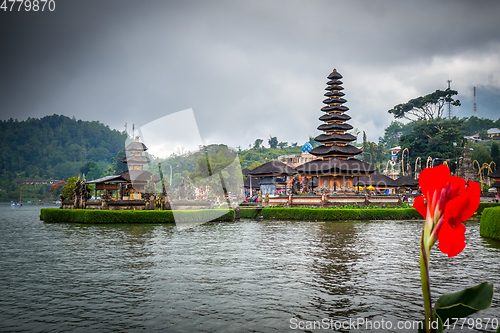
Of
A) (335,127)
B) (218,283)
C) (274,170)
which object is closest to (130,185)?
(274,170)

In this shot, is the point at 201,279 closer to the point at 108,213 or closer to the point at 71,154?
the point at 108,213

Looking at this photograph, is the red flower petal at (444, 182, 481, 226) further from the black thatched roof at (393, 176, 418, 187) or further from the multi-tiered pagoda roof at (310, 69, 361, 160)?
the black thatched roof at (393, 176, 418, 187)

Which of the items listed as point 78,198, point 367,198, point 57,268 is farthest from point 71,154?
point 57,268

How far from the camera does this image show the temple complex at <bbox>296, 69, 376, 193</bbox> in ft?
167

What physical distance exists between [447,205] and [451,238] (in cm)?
18

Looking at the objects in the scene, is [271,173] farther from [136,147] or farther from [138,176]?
[136,147]

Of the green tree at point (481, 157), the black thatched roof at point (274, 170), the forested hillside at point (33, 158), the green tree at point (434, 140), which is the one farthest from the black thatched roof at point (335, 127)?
the forested hillside at point (33, 158)

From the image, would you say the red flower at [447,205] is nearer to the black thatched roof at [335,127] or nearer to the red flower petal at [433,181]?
the red flower petal at [433,181]

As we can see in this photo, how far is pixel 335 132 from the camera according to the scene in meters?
56.1

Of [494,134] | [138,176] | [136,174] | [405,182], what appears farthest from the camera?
[494,134]

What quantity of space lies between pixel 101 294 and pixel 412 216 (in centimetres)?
3486

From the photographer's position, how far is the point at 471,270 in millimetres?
13805
